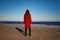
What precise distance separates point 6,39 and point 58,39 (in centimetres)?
339

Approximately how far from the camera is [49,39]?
29.3ft

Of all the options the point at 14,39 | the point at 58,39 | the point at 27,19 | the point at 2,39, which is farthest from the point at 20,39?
the point at 58,39

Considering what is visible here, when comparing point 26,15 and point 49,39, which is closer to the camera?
point 49,39

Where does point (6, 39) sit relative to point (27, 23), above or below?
below

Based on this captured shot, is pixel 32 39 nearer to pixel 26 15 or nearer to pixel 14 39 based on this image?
pixel 14 39

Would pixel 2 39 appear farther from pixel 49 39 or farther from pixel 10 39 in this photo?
pixel 49 39

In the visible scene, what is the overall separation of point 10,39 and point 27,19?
2028 millimetres

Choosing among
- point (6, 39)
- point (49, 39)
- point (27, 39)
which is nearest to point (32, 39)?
point (27, 39)

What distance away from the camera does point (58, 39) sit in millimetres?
9008

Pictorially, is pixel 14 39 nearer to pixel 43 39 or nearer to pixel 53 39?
pixel 43 39

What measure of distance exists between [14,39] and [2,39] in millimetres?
748

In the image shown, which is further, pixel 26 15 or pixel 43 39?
pixel 26 15

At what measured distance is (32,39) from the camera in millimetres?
8906

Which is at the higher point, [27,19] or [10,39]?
[27,19]
